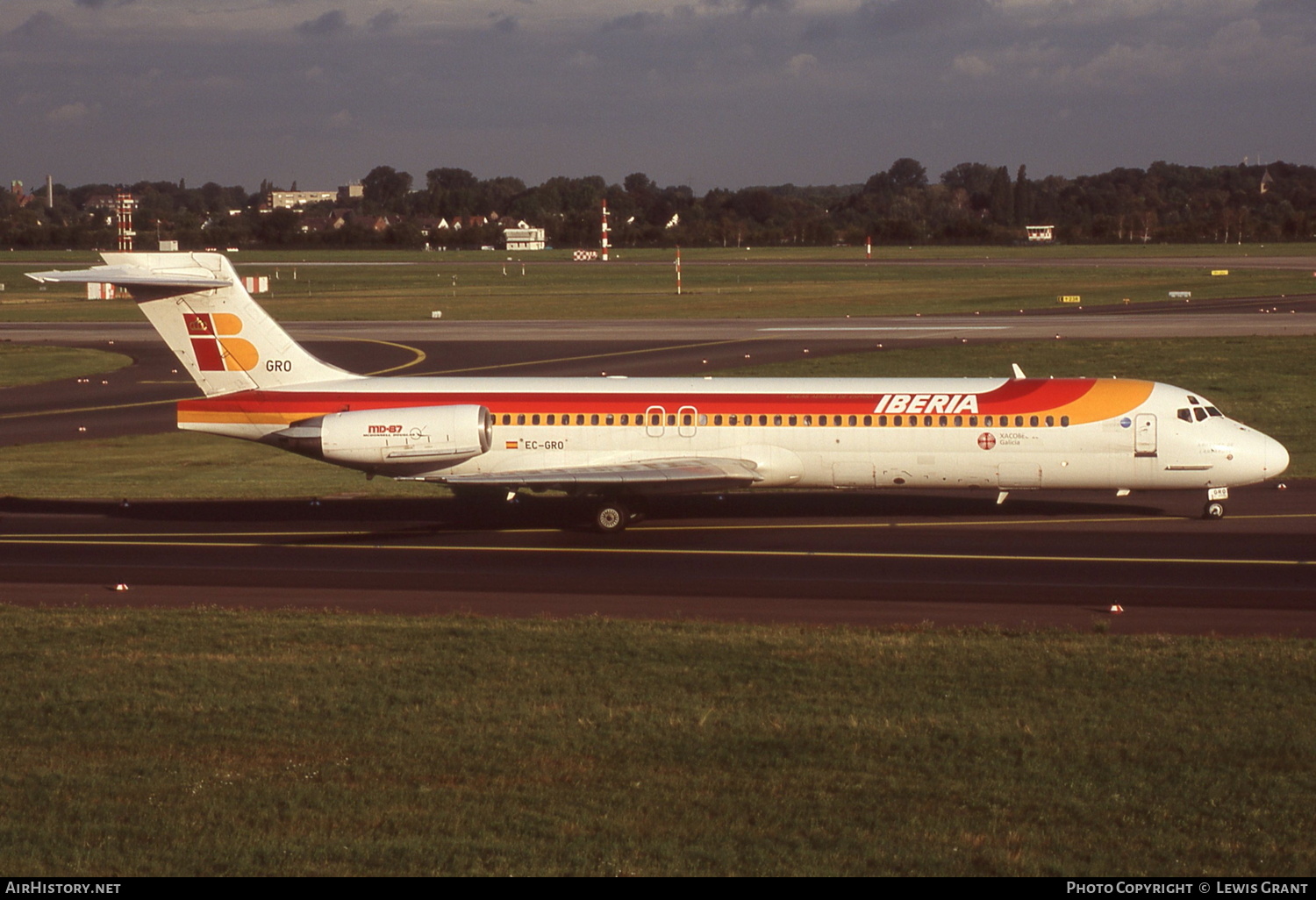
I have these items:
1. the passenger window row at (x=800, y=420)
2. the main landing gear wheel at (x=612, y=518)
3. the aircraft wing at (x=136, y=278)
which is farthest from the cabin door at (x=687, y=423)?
the aircraft wing at (x=136, y=278)

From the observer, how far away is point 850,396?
27.9m

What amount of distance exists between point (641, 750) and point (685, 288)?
91.9 m

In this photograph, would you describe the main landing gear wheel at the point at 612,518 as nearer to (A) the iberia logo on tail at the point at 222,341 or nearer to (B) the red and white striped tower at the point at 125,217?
(A) the iberia logo on tail at the point at 222,341

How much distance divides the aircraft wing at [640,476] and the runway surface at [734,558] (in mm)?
1075

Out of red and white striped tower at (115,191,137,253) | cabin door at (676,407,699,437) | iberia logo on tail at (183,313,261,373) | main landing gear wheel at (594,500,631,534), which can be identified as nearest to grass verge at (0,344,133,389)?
iberia logo on tail at (183,313,261,373)

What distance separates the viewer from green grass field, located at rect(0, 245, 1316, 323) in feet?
277

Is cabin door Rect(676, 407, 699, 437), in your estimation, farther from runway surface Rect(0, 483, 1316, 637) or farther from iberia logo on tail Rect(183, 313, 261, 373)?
iberia logo on tail Rect(183, 313, 261, 373)

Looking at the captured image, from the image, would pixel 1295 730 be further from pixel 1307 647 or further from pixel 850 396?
pixel 850 396

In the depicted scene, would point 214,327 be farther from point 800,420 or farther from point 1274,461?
→ point 1274,461

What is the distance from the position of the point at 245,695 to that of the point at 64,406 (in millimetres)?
35638

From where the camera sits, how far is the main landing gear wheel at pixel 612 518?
27.4 metres

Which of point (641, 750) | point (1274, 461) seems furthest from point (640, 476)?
point (641, 750)

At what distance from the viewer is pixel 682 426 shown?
27.8 meters
